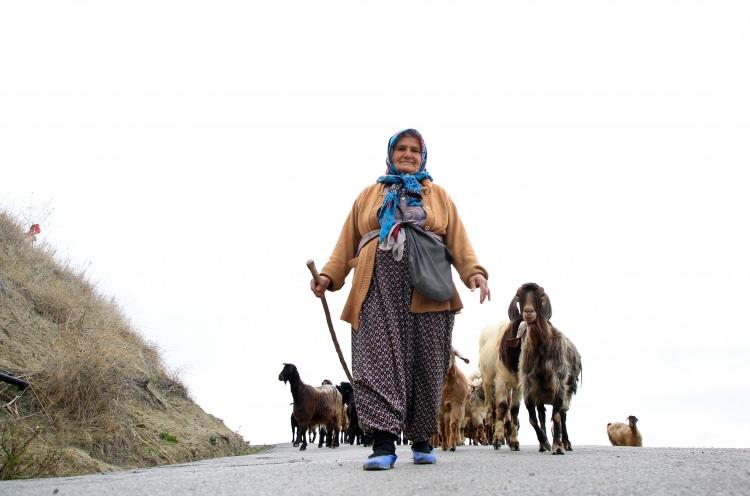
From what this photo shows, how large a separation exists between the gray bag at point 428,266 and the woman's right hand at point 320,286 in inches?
30.8

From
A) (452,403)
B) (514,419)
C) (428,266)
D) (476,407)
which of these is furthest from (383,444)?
(476,407)

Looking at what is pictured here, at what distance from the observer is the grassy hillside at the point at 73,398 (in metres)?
7.80

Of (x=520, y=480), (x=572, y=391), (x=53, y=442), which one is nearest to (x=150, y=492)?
(x=520, y=480)

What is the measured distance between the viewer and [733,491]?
3.28 metres

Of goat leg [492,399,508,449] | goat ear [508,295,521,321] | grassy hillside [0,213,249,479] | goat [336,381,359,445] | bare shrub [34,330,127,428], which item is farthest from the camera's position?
goat [336,381,359,445]

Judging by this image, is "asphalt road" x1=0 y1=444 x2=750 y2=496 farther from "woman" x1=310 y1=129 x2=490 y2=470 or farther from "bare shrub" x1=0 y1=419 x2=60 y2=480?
"bare shrub" x1=0 y1=419 x2=60 y2=480

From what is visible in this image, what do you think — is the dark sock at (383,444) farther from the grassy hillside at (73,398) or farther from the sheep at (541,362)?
the sheep at (541,362)

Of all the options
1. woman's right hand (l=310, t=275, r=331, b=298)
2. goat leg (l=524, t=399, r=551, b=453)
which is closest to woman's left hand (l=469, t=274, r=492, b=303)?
woman's right hand (l=310, t=275, r=331, b=298)

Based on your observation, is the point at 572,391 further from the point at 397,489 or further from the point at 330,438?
the point at 330,438

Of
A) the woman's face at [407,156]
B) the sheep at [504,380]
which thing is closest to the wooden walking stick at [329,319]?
the woman's face at [407,156]

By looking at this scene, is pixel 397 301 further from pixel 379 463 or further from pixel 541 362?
pixel 541 362

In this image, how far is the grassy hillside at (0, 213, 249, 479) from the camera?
25.6ft

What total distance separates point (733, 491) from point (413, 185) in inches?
125

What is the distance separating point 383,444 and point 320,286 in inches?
55.1
